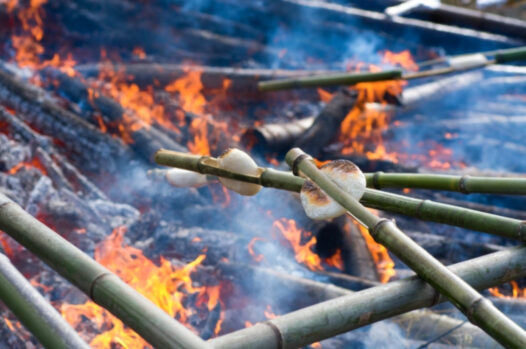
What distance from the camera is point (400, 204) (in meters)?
2.60

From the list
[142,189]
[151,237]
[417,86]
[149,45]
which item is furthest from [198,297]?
[149,45]

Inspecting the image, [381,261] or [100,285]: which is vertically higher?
[381,261]

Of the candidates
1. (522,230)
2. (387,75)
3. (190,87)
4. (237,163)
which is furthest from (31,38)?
(522,230)

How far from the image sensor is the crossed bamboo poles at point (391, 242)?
6.07ft

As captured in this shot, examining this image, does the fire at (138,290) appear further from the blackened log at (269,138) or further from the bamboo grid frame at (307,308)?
the blackened log at (269,138)

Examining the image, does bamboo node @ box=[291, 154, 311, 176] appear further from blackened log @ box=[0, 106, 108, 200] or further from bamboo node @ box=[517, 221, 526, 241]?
blackened log @ box=[0, 106, 108, 200]

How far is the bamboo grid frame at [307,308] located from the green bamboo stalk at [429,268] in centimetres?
1

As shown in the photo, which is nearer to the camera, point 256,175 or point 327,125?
point 256,175

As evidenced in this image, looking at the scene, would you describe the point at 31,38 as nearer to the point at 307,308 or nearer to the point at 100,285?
the point at 100,285

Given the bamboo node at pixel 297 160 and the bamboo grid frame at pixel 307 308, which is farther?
the bamboo node at pixel 297 160

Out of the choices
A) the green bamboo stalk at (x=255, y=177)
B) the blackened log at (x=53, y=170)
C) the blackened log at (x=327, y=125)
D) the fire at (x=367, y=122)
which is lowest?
the green bamboo stalk at (x=255, y=177)

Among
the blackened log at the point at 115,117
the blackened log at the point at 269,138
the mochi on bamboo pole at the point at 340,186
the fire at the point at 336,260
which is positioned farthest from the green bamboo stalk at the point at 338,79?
the mochi on bamboo pole at the point at 340,186

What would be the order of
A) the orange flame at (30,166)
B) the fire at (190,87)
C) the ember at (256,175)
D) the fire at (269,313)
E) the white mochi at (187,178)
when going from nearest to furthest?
the ember at (256,175) < the white mochi at (187,178) < the fire at (269,313) < the orange flame at (30,166) < the fire at (190,87)

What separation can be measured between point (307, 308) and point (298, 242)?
2.89 m
